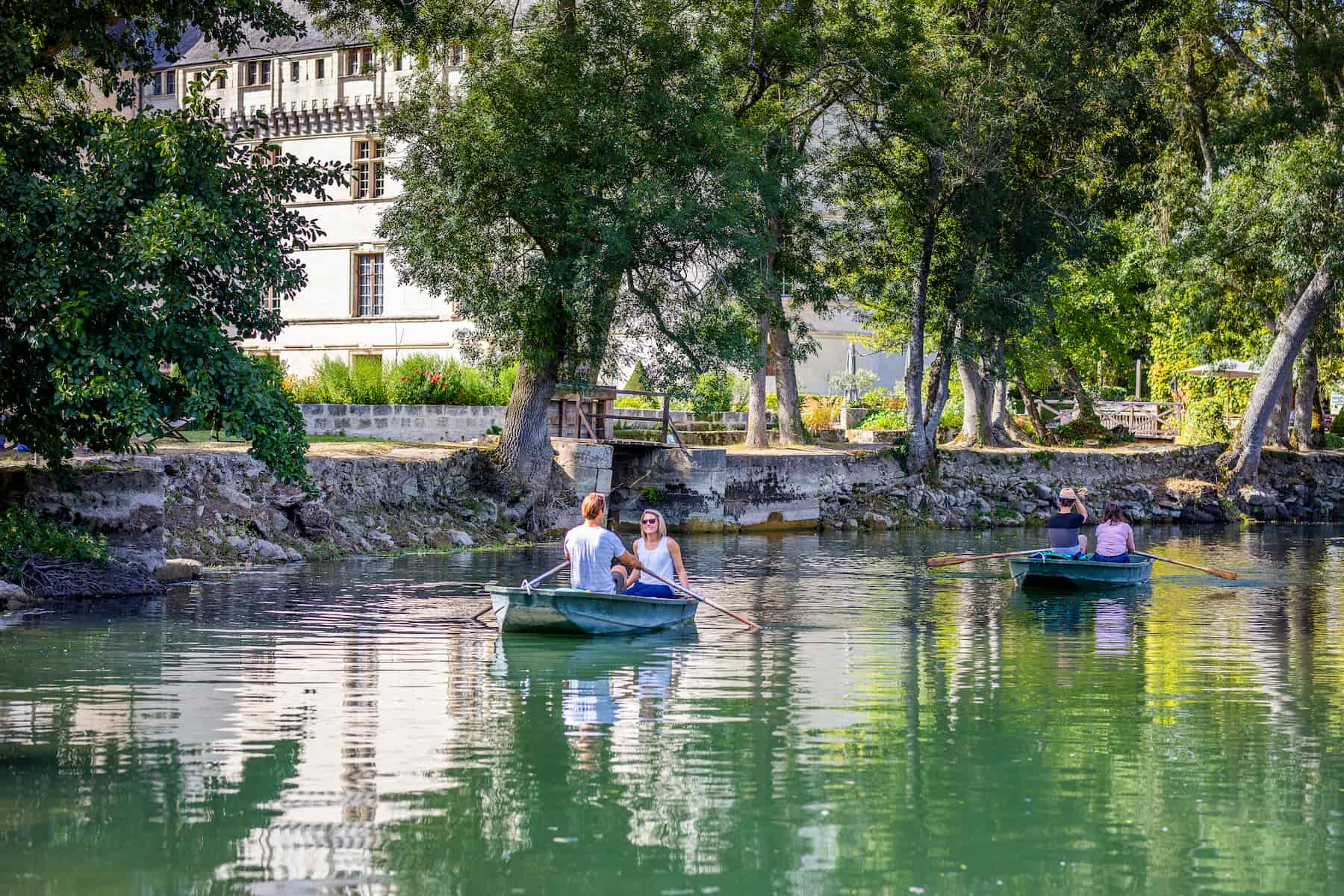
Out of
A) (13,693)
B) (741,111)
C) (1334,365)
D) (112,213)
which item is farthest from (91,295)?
(1334,365)

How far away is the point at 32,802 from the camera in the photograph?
8609 millimetres

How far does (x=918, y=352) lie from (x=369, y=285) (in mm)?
20184

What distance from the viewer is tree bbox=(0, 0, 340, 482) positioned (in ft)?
54.6

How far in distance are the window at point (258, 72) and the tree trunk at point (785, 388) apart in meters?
23.0

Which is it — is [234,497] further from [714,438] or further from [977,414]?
[977,414]

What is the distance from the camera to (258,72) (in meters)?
54.2

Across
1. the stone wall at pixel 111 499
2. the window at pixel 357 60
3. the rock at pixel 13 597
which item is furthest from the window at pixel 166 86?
the rock at pixel 13 597

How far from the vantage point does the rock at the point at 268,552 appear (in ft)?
80.8

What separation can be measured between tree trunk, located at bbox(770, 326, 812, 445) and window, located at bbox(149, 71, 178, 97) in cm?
2773

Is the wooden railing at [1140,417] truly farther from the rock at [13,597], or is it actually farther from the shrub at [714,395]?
the rock at [13,597]

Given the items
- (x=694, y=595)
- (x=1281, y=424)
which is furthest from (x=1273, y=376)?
(x=694, y=595)

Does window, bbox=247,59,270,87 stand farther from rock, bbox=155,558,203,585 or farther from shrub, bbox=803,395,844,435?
rock, bbox=155,558,203,585

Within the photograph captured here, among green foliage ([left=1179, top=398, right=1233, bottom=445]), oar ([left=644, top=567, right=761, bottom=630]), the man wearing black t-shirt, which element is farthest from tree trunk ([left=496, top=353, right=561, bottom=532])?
green foliage ([left=1179, top=398, right=1233, bottom=445])

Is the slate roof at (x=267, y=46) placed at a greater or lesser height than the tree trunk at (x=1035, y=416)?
greater
